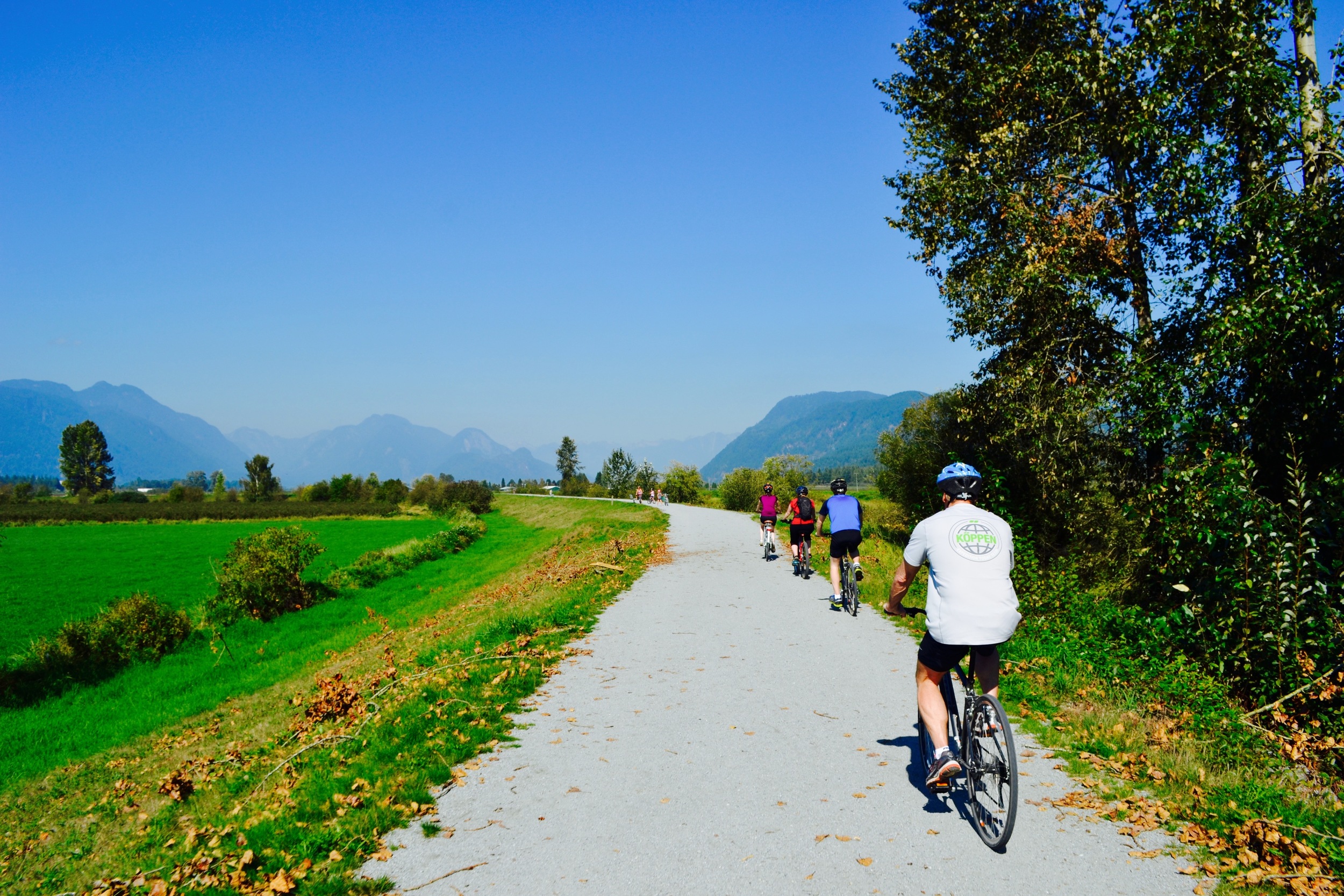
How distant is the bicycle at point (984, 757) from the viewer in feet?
13.9

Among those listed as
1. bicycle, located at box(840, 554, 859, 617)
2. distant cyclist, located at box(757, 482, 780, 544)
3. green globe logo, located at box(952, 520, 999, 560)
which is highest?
green globe logo, located at box(952, 520, 999, 560)

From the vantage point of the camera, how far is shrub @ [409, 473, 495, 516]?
79688 mm

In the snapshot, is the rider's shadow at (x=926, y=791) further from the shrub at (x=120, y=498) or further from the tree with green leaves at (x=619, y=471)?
the shrub at (x=120, y=498)

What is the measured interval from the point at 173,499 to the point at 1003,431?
106426 mm

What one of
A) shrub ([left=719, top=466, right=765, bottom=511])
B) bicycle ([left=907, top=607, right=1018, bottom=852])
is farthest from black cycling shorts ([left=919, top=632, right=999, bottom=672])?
shrub ([left=719, top=466, right=765, bottom=511])

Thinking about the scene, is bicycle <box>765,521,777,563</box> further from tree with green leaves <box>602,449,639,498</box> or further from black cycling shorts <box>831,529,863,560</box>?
tree with green leaves <box>602,449,639,498</box>

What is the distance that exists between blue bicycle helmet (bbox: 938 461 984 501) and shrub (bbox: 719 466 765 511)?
48533mm

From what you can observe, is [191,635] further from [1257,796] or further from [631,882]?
[1257,796]

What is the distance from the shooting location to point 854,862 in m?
4.25

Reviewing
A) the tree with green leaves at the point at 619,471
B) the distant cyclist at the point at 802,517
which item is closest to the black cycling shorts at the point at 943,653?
the distant cyclist at the point at 802,517

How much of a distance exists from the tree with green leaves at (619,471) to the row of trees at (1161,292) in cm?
8129

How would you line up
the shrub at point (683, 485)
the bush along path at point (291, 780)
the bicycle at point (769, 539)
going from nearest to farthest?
the bush along path at point (291, 780) → the bicycle at point (769, 539) → the shrub at point (683, 485)

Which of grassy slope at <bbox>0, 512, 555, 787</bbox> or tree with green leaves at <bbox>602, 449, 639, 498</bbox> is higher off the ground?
tree with green leaves at <bbox>602, 449, 639, 498</bbox>

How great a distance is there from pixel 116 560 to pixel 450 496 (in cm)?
3977
